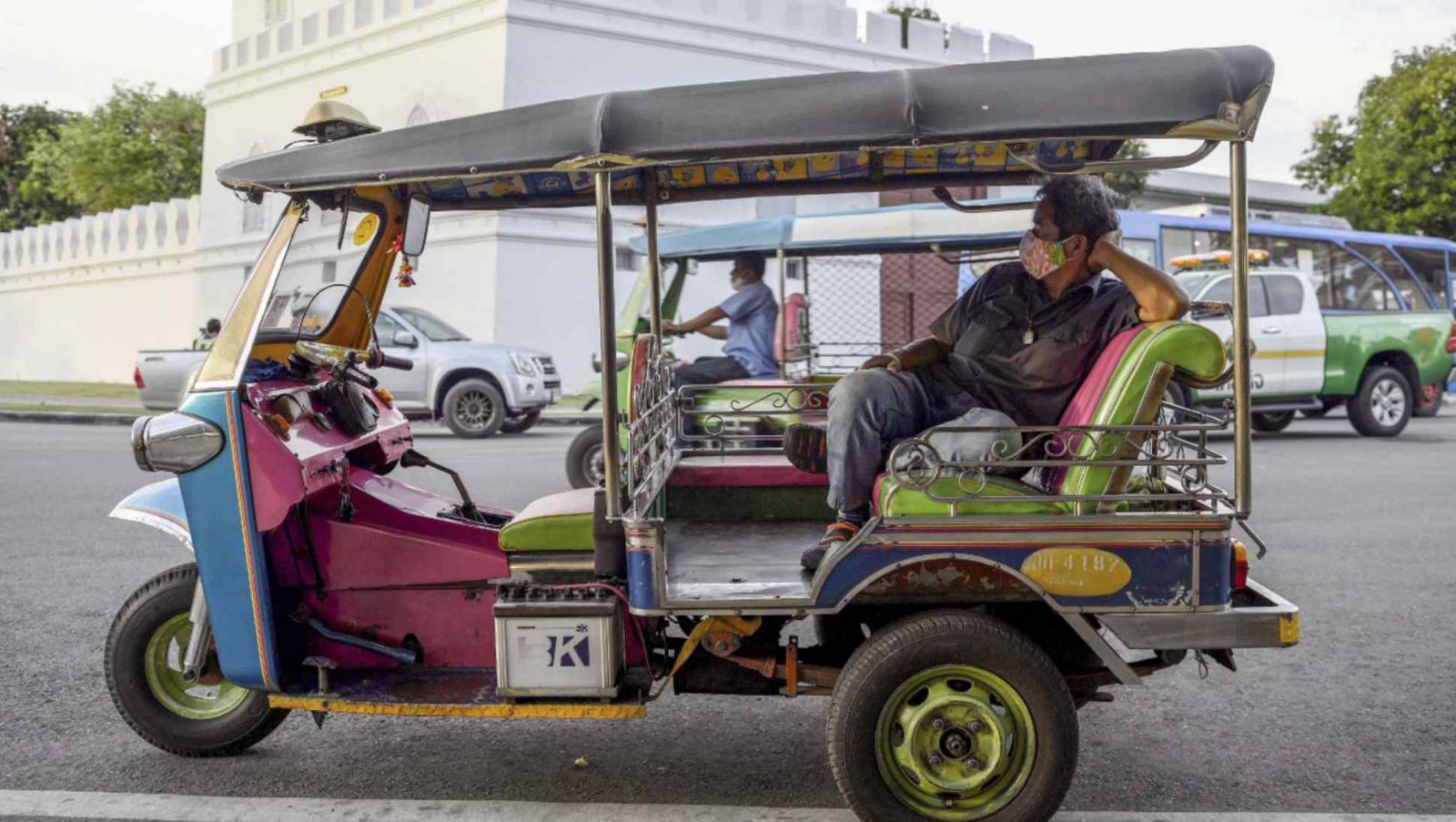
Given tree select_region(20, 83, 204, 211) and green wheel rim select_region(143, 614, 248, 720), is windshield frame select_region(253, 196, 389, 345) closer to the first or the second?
green wheel rim select_region(143, 614, 248, 720)

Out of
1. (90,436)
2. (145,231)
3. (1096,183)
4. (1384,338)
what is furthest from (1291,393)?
(145,231)

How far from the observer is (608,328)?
3449 millimetres

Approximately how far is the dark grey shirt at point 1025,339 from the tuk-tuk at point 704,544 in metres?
0.17

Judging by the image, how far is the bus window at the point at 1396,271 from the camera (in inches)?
669

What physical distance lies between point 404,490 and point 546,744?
38.4 inches

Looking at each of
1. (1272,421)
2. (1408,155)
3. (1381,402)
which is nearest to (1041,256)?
(1381,402)

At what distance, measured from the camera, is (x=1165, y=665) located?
3.62 metres

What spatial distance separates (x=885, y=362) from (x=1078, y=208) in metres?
0.81

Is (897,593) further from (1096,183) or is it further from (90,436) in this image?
(90,436)

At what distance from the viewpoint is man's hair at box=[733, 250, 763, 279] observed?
950cm

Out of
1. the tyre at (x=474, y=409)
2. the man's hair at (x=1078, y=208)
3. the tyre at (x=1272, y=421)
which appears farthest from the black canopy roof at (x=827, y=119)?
the tyre at (x=1272, y=421)

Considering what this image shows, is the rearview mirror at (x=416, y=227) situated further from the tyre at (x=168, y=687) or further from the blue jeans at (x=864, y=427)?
the blue jeans at (x=864, y=427)

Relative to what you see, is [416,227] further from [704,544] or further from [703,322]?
[703,322]

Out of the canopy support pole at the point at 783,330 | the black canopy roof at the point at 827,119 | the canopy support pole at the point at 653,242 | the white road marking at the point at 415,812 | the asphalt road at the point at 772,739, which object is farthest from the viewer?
the canopy support pole at the point at 783,330
